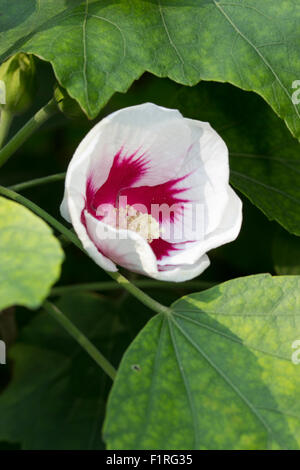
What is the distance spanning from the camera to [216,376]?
45.2 inches

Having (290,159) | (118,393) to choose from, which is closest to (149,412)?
(118,393)

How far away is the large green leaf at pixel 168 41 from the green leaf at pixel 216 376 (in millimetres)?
306

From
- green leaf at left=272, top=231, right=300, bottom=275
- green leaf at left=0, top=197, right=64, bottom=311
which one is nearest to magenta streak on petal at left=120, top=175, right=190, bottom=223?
green leaf at left=0, top=197, right=64, bottom=311

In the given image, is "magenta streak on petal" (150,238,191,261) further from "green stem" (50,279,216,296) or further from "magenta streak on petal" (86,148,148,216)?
"green stem" (50,279,216,296)

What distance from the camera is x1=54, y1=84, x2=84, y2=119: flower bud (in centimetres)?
126

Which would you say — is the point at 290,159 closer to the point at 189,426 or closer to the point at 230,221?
the point at 230,221

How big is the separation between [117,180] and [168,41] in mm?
252

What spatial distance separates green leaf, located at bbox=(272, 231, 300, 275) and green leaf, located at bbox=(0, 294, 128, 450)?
43 centimetres

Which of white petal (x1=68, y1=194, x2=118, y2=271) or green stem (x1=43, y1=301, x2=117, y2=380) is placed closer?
white petal (x1=68, y1=194, x2=118, y2=271)

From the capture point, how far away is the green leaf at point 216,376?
108cm

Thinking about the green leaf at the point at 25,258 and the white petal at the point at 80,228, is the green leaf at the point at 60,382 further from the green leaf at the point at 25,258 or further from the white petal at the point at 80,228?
the green leaf at the point at 25,258

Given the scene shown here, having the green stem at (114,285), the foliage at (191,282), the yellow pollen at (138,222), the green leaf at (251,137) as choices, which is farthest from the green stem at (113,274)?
the green stem at (114,285)

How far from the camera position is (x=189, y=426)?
1091 mm

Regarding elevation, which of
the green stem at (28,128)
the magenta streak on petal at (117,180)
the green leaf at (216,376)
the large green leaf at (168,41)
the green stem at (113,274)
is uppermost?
the large green leaf at (168,41)
